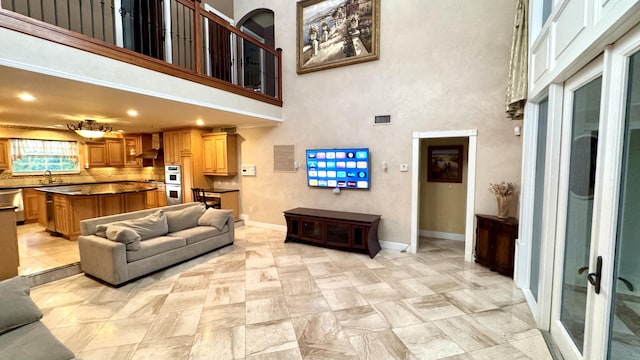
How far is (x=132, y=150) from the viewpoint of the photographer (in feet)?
27.7

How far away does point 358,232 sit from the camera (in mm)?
4738

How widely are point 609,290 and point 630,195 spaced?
55 cm

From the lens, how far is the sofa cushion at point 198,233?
438 cm

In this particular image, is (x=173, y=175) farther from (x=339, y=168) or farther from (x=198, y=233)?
(x=339, y=168)

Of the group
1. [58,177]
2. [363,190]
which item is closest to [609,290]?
[363,190]

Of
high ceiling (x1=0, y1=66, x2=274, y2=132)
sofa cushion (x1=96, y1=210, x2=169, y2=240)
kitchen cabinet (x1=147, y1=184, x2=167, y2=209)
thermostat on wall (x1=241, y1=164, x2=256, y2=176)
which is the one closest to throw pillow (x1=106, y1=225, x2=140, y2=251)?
sofa cushion (x1=96, y1=210, x2=169, y2=240)

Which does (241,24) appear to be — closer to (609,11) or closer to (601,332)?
(609,11)

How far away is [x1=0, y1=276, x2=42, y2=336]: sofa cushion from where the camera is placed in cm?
175

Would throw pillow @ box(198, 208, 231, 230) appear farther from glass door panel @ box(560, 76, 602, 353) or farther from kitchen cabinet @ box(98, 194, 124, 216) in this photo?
glass door panel @ box(560, 76, 602, 353)

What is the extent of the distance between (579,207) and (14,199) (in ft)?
33.2

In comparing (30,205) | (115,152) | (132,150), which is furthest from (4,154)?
(132,150)

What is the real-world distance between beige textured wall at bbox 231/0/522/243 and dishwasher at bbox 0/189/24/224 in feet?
18.5

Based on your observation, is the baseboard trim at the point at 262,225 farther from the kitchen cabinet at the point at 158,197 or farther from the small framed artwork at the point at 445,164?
the small framed artwork at the point at 445,164

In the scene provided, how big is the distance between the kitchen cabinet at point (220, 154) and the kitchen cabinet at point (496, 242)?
5321 mm
